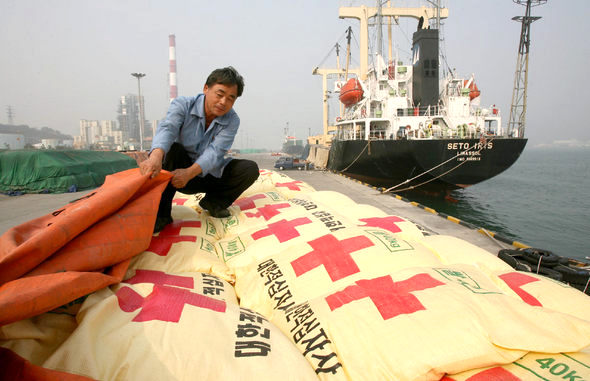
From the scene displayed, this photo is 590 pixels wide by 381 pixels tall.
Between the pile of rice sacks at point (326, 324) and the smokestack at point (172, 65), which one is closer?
the pile of rice sacks at point (326, 324)

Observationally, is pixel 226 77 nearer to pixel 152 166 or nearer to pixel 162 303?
pixel 152 166

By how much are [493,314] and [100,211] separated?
1.31m

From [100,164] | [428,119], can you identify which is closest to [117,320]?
[100,164]

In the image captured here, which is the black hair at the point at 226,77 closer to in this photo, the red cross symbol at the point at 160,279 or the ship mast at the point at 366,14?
the red cross symbol at the point at 160,279

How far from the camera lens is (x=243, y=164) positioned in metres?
2.15

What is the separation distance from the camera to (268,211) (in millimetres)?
2150

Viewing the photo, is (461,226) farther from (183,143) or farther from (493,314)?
(183,143)

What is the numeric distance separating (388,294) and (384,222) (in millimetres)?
1022

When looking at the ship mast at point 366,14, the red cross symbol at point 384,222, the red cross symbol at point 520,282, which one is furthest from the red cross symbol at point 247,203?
the ship mast at point 366,14

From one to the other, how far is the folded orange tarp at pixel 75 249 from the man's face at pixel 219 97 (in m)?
0.56

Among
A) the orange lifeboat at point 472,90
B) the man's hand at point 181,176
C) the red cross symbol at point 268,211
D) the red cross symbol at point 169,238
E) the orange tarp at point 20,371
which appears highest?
the orange lifeboat at point 472,90

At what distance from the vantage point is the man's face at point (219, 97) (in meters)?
1.70

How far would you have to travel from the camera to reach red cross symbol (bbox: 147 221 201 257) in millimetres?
1440

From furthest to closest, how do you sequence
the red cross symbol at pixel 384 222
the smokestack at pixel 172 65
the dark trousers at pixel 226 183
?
the smokestack at pixel 172 65
the dark trousers at pixel 226 183
the red cross symbol at pixel 384 222
